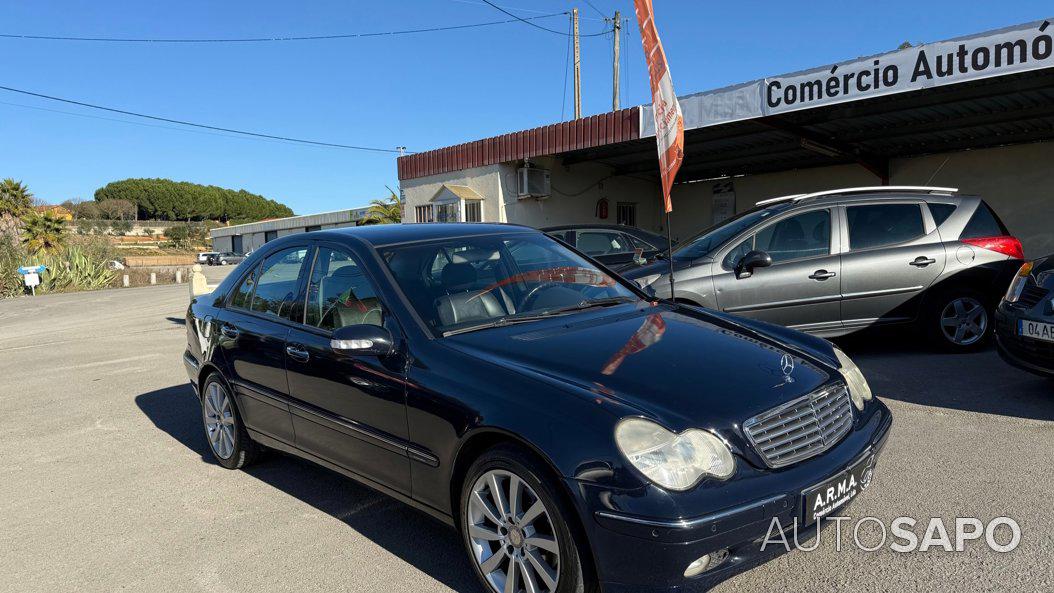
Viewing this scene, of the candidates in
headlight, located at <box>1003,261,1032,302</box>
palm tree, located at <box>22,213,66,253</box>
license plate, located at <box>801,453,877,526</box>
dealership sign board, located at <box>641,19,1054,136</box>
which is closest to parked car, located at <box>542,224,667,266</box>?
dealership sign board, located at <box>641,19,1054,136</box>

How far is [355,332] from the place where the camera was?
316 centimetres

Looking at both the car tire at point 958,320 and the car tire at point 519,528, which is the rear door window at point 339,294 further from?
the car tire at point 958,320

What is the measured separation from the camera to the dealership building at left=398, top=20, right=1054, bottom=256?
30.8 feet

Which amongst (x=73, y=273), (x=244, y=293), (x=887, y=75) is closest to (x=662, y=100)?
(x=244, y=293)

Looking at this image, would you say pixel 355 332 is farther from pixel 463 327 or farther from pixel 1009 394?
pixel 1009 394

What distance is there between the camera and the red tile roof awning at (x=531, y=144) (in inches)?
523

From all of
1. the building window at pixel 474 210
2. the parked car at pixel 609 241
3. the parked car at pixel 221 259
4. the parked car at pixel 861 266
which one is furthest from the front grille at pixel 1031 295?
the parked car at pixel 221 259

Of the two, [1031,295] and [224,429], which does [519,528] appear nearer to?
[224,429]

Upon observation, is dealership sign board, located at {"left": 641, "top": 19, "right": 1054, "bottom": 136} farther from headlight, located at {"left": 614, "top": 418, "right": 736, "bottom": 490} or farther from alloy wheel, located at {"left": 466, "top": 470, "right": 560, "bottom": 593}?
alloy wheel, located at {"left": 466, "top": 470, "right": 560, "bottom": 593}

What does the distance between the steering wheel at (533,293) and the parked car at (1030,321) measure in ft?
11.3

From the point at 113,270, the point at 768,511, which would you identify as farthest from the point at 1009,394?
the point at 113,270

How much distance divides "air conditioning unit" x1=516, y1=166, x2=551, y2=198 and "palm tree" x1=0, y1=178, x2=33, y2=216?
26.7 meters

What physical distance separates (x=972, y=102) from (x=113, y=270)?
32.3 m
